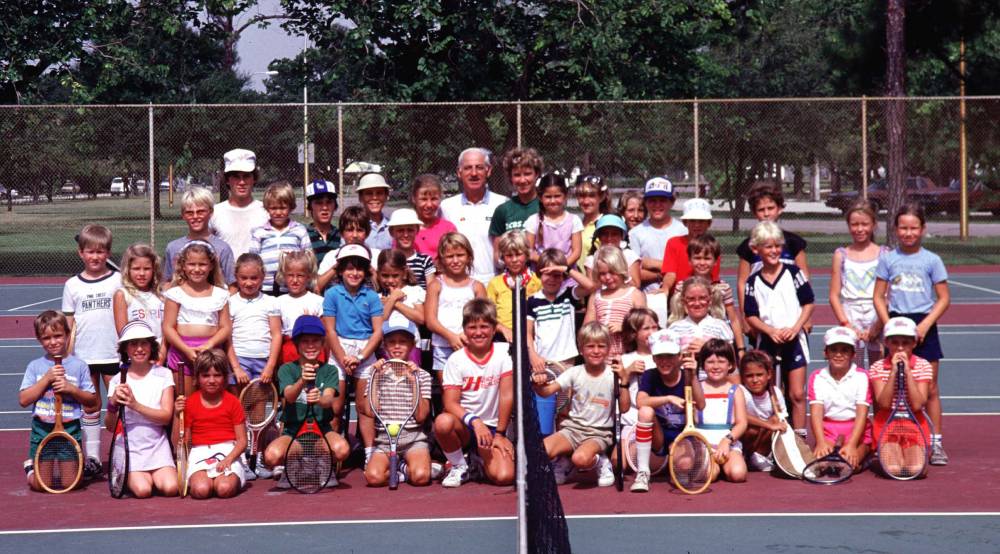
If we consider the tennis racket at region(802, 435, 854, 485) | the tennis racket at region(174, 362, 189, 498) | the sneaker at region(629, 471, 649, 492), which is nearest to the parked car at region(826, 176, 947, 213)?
the tennis racket at region(802, 435, 854, 485)

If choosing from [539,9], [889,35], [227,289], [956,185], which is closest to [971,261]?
[956,185]

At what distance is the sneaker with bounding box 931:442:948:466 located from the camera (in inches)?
310

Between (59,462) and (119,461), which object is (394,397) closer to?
(119,461)

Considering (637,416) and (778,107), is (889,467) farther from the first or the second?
(778,107)

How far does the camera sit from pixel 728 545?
6125mm

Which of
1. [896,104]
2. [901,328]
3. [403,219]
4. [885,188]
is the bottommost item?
[901,328]

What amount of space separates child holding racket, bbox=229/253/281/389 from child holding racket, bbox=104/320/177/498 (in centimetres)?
47

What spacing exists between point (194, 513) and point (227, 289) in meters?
1.43

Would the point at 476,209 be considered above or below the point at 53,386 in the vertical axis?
above

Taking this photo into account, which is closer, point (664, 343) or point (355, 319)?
point (664, 343)

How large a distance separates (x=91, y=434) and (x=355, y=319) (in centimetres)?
164

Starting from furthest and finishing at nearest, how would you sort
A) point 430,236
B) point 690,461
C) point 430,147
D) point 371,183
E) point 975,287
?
point 975,287, point 430,147, point 371,183, point 430,236, point 690,461

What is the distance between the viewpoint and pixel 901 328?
7.61 metres

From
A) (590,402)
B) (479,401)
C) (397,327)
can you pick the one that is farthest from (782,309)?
(397,327)
